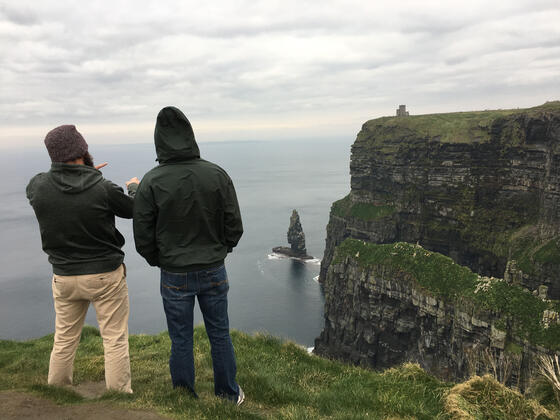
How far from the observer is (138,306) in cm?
9169

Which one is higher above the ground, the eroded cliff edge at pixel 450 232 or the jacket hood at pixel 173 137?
the jacket hood at pixel 173 137

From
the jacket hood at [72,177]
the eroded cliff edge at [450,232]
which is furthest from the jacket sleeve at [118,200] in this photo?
the eroded cliff edge at [450,232]

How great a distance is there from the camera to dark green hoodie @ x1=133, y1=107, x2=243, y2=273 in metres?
6.08

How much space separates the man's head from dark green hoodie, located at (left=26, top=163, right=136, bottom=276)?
16 cm

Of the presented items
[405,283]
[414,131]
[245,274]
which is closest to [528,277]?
[405,283]

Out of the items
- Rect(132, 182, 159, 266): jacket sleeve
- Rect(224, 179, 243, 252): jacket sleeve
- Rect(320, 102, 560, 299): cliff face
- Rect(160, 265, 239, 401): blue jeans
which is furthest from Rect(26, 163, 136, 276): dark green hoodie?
Rect(320, 102, 560, 299): cliff face

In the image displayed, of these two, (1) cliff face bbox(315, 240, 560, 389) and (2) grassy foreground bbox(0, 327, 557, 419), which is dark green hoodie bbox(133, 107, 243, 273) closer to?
(2) grassy foreground bbox(0, 327, 557, 419)

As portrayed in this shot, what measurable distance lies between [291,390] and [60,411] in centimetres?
390

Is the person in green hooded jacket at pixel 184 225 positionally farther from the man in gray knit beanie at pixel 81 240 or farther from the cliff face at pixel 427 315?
the cliff face at pixel 427 315

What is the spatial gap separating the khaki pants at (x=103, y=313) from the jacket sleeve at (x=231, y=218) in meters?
1.99

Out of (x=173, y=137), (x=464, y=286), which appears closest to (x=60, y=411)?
(x=173, y=137)

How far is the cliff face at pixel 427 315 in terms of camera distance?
157ft

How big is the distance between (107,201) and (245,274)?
113 m

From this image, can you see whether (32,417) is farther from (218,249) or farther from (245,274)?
(245,274)
